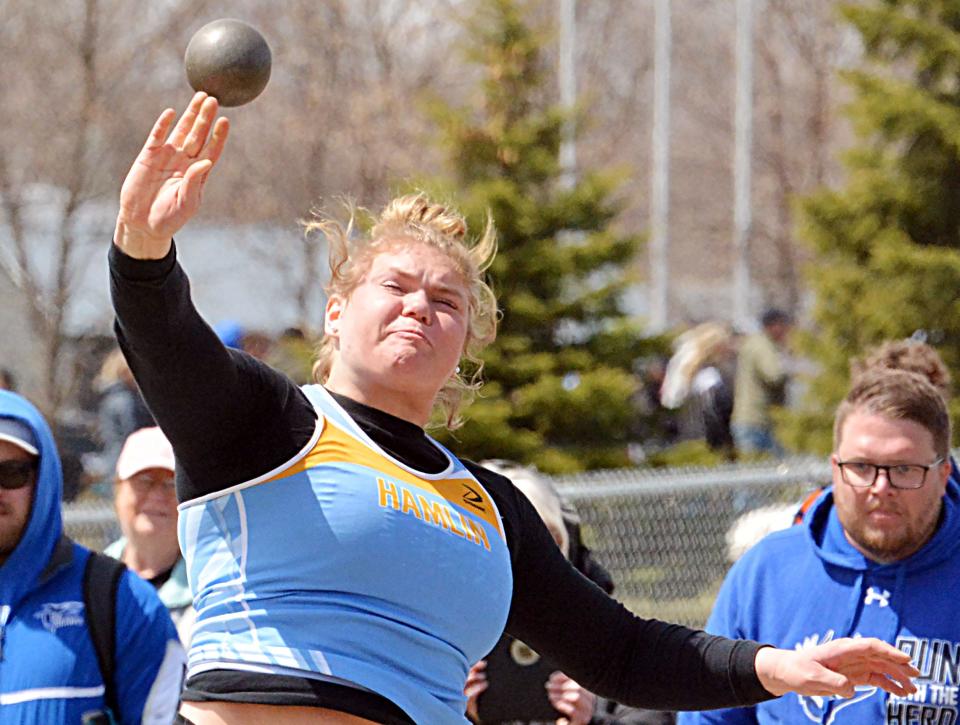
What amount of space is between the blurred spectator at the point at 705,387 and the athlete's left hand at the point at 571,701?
857 cm

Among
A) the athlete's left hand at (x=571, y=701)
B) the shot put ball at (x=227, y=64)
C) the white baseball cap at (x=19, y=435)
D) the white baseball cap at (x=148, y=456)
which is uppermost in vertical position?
the shot put ball at (x=227, y=64)

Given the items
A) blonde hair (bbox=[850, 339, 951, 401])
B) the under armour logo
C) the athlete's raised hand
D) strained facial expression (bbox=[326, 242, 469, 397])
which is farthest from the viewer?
blonde hair (bbox=[850, 339, 951, 401])

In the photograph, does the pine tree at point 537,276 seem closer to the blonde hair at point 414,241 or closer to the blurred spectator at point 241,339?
the blurred spectator at point 241,339

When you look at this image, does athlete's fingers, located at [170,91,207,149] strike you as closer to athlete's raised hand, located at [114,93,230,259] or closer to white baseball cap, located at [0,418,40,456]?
athlete's raised hand, located at [114,93,230,259]

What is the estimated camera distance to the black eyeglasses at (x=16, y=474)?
4154mm

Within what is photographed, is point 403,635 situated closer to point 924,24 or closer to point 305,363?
point 305,363

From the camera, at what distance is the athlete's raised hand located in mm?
2658

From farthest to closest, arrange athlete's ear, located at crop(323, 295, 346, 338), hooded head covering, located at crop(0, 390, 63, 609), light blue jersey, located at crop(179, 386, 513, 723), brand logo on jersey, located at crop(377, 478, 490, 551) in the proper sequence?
hooded head covering, located at crop(0, 390, 63, 609) < athlete's ear, located at crop(323, 295, 346, 338) < brand logo on jersey, located at crop(377, 478, 490, 551) < light blue jersey, located at crop(179, 386, 513, 723)

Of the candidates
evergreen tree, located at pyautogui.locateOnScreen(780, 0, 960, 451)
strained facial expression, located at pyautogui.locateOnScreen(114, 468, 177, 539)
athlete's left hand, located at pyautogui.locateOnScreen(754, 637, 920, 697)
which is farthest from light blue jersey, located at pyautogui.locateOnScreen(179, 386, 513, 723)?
evergreen tree, located at pyautogui.locateOnScreen(780, 0, 960, 451)

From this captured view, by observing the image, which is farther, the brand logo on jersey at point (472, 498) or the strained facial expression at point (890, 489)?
the strained facial expression at point (890, 489)

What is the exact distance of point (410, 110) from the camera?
20.2 meters

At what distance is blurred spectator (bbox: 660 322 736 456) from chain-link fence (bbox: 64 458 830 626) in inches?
217

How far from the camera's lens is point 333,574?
2.87m

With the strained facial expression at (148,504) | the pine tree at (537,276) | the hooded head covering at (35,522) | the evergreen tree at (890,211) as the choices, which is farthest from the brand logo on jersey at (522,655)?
the evergreen tree at (890,211)
